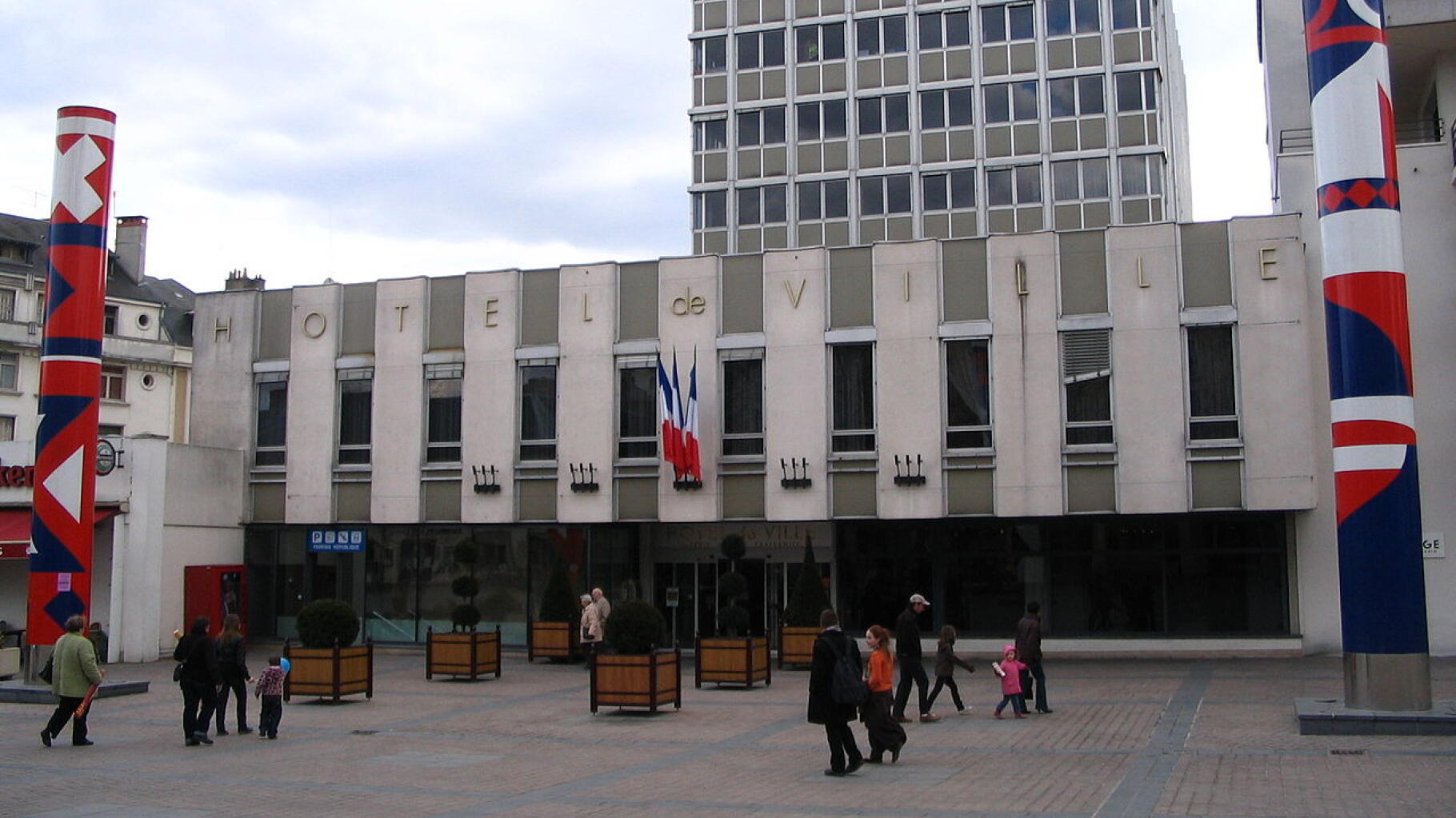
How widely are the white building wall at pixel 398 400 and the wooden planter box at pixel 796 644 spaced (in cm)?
972

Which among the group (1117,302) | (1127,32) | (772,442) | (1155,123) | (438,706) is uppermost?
(1127,32)

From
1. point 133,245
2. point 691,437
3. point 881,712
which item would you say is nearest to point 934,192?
point 691,437

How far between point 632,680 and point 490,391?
13.1 meters

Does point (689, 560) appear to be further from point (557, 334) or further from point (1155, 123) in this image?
point (1155, 123)

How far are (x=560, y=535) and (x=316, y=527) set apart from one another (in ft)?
20.7

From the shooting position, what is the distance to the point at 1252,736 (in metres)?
15.7

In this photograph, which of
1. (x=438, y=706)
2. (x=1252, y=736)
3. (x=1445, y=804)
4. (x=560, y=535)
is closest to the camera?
(x=1445, y=804)

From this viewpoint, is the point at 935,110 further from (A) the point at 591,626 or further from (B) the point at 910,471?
(A) the point at 591,626

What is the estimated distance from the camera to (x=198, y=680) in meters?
16.4

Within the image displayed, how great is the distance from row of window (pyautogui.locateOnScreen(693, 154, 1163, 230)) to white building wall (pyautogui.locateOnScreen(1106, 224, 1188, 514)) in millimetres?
20878

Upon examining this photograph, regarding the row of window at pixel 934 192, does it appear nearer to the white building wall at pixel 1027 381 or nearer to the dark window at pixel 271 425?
the white building wall at pixel 1027 381

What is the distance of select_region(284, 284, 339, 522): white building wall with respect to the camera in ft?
104

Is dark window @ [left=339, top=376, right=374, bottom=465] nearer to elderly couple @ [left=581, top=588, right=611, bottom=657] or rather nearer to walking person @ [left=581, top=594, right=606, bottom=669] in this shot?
elderly couple @ [left=581, top=588, right=611, bottom=657]

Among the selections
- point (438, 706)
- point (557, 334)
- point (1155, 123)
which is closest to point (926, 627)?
point (557, 334)
